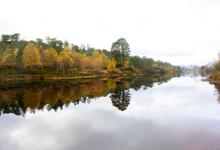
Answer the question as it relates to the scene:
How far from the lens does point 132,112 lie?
45.7 m

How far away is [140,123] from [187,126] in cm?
519

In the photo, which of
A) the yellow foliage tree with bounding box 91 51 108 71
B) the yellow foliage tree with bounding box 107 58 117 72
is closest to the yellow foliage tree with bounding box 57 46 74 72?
the yellow foliage tree with bounding box 91 51 108 71

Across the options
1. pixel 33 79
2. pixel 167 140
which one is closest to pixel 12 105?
pixel 167 140

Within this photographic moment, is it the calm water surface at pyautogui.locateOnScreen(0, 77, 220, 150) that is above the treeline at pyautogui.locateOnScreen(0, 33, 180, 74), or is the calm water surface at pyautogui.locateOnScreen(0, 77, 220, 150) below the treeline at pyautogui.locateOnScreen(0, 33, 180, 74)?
below

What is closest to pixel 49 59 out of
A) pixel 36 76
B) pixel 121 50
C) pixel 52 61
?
pixel 52 61

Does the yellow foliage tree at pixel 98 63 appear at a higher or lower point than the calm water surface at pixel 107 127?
higher

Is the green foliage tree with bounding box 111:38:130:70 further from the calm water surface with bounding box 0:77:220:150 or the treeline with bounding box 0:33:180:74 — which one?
the calm water surface with bounding box 0:77:220:150

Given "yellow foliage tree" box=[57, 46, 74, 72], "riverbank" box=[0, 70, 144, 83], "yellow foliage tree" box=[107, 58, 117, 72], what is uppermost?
"yellow foliage tree" box=[57, 46, 74, 72]

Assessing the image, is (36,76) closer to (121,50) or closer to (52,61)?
(52,61)

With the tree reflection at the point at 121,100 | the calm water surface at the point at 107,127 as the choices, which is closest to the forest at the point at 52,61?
the tree reflection at the point at 121,100

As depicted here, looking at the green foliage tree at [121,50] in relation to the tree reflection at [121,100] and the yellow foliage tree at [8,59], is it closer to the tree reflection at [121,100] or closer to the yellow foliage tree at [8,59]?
the yellow foliage tree at [8,59]

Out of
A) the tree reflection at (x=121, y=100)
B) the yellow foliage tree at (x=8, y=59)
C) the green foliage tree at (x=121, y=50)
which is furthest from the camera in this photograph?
the green foliage tree at (x=121, y=50)

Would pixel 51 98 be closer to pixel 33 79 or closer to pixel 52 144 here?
pixel 52 144

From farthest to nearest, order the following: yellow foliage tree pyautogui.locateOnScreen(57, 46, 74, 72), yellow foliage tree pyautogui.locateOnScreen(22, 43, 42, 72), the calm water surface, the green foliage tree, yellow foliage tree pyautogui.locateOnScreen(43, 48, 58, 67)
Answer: the green foliage tree
yellow foliage tree pyautogui.locateOnScreen(57, 46, 74, 72)
yellow foliage tree pyautogui.locateOnScreen(43, 48, 58, 67)
yellow foliage tree pyautogui.locateOnScreen(22, 43, 42, 72)
the calm water surface
